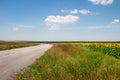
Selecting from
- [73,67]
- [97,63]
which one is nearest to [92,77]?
[73,67]

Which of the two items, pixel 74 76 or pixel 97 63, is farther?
pixel 97 63

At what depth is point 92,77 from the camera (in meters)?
8.88

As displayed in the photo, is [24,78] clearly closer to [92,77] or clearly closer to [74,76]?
[74,76]

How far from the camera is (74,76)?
952 cm

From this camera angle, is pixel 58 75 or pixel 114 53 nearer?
pixel 58 75

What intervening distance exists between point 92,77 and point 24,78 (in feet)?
11.3

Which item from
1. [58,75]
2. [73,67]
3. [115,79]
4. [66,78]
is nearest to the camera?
[115,79]

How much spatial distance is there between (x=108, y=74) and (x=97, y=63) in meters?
2.89

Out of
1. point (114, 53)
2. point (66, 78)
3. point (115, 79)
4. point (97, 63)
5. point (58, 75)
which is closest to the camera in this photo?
point (115, 79)

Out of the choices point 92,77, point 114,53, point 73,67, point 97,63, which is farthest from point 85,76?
point 114,53

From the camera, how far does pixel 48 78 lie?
9.64 m

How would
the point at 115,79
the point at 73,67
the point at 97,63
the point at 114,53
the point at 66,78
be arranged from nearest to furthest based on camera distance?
the point at 115,79, the point at 66,78, the point at 73,67, the point at 97,63, the point at 114,53

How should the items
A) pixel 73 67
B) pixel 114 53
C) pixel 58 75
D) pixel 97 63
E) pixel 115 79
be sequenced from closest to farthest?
pixel 115 79 → pixel 58 75 → pixel 73 67 → pixel 97 63 → pixel 114 53

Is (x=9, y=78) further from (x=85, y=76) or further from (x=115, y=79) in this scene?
(x=115, y=79)
